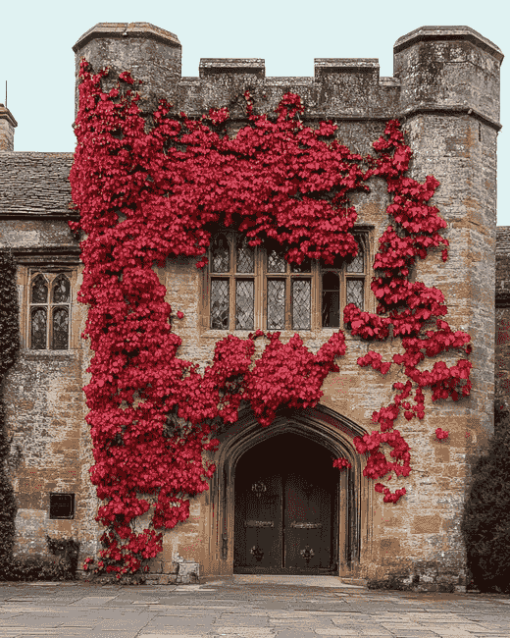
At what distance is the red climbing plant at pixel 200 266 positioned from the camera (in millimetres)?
11023

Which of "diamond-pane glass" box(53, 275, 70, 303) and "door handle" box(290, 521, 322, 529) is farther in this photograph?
"diamond-pane glass" box(53, 275, 70, 303)

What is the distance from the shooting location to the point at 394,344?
11289mm

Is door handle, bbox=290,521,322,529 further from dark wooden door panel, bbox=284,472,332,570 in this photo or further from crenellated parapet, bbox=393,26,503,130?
crenellated parapet, bbox=393,26,503,130

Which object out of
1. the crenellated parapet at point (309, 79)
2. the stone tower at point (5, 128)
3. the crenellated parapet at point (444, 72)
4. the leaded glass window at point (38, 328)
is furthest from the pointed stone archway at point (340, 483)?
the stone tower at point (5, 128)

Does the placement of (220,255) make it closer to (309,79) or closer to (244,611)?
(309,79)

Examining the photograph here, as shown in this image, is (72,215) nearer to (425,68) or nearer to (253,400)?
(253,400)

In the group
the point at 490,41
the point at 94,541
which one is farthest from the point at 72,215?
the point at 490,41

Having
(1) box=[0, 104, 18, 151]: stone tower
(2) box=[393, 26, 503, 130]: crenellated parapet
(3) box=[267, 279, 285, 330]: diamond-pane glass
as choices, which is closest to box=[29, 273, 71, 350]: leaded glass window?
(3) box=[267, 279, 285, 330]: diamond-pane glass

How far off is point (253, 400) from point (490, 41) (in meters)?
6.23

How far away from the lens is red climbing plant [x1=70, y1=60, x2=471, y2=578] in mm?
11023

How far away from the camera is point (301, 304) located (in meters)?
11.7

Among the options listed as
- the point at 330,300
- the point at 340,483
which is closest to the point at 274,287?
the point at 330,300

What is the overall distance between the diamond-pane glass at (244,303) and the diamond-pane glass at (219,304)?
6.9 inches

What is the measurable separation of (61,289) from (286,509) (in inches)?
188
